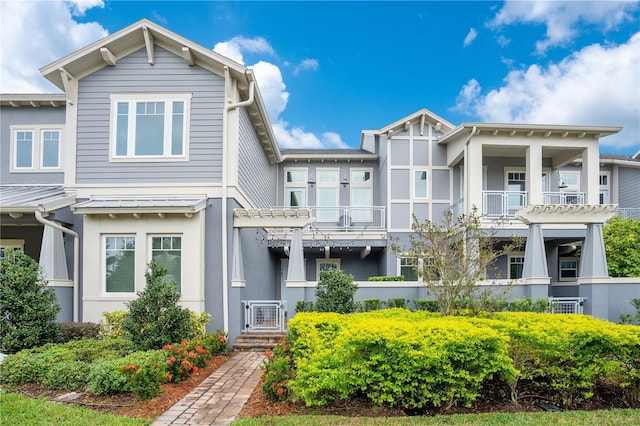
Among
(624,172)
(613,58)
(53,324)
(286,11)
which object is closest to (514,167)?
(613,58)

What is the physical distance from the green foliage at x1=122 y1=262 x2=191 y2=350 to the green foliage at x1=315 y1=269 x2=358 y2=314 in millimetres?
3083

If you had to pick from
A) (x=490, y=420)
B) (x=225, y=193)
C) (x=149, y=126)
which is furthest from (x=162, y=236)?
(x=490, y=420)

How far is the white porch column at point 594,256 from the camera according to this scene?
38.3 ft

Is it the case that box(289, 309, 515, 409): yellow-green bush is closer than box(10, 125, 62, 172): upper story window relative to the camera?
Yes

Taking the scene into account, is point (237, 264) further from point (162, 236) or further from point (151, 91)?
point (151, 91)

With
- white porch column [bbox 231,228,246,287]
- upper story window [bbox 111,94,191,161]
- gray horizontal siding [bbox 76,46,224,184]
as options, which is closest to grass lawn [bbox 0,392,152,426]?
white porch column [bbox 231,228,246,287]

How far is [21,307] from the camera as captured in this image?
788cm

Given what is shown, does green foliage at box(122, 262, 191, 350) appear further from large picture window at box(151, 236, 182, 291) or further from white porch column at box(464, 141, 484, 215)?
white porch column at box(464, 141, 484, 215)

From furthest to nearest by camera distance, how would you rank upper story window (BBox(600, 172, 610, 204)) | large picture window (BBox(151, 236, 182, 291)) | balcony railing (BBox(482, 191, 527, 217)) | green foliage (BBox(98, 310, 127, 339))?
upper story window (BBox(600, 172, 610, 204)) < balcony railing (BBox(482, 191, 527, 217)) < large picture window (BBox(151, 236, 182, 291)) < green foliage (BBox(98, 310, 127, 339))

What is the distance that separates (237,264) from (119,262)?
3.01m

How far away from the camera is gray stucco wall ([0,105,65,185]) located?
1289 cm

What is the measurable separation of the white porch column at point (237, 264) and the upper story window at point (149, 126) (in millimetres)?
2613

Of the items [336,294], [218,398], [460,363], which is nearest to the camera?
[460,363]

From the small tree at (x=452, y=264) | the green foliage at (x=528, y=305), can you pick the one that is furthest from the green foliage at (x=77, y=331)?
the green foliage at (x=528, y=305)
